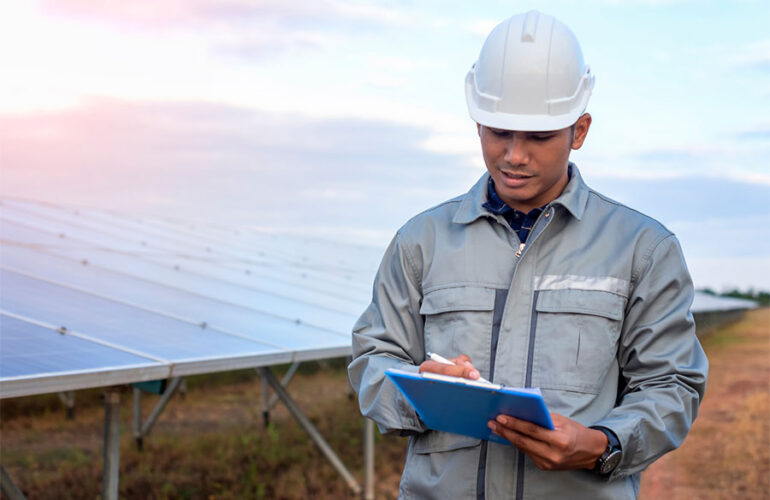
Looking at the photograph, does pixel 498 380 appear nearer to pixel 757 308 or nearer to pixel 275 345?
pixel 275 345

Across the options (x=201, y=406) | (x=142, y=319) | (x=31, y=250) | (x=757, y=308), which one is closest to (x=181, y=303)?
(x=142, y=319)

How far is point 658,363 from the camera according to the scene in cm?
203

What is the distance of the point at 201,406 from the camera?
39.1ft

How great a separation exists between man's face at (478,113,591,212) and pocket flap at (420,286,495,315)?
246mm

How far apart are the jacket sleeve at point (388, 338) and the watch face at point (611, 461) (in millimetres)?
438

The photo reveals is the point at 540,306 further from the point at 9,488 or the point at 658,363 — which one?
the point at 9,488

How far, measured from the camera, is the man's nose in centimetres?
205

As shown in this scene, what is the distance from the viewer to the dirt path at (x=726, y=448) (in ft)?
25.3

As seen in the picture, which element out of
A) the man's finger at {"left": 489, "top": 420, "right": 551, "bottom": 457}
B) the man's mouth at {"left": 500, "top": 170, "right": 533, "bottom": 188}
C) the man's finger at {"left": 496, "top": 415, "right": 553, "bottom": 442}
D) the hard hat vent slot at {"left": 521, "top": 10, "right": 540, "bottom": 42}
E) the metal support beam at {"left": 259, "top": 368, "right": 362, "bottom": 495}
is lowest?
the metal support beam at {"left": 259, "top": 368, "right": 362, "bottom": 495}

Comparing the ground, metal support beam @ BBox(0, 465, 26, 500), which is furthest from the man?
the ground

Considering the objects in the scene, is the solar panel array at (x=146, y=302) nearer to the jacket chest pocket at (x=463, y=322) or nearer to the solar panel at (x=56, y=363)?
the solar panel at (x=56, y=363)

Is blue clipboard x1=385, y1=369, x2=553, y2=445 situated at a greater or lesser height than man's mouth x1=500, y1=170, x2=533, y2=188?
lesser

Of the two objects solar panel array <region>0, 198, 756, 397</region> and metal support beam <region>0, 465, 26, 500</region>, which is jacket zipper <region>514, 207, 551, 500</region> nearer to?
solar panel array <region>0, 198, 756, 397</region>

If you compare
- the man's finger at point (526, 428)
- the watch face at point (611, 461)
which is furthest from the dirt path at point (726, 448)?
the man's finger at point (526, 428)
